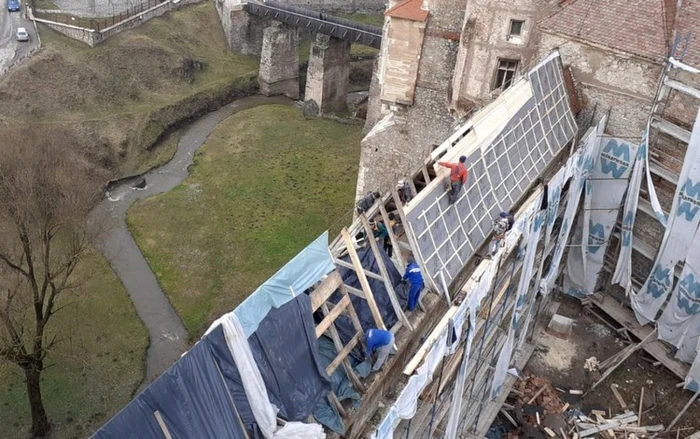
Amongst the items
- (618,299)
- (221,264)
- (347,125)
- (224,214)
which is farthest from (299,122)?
(618,299)

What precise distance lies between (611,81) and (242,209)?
21.9 m

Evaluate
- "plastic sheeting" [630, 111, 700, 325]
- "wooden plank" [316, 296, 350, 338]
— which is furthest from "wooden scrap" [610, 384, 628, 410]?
"wooden plank" [316, 296, 350, 338]

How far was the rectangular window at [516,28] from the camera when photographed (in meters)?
24.3

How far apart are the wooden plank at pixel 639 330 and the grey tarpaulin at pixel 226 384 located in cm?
1723

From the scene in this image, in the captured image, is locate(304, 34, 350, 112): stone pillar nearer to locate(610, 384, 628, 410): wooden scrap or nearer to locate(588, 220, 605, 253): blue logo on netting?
locate(588, 220, 605, 253): blue logo on netting

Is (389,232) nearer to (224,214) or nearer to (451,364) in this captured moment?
(451,364)

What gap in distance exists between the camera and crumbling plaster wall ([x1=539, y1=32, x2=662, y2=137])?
22938 mm

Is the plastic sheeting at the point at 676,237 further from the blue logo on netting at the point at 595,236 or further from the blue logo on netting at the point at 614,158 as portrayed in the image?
the blue logo on netting at the point at 595,236

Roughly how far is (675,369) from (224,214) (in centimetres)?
2416

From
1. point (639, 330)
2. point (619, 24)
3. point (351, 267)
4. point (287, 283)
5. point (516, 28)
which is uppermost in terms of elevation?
point (619, 24)

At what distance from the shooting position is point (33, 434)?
23844 mm

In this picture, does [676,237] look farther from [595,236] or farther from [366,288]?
[366,288]

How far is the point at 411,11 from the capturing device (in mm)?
27297

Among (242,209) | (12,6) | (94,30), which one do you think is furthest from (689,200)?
(12,6)
